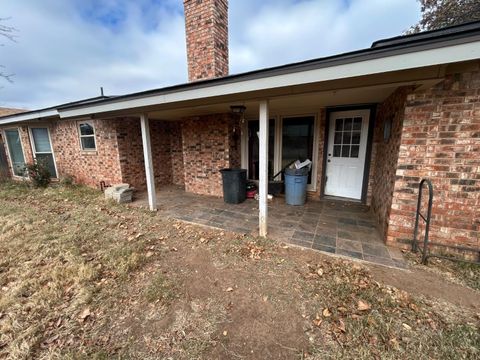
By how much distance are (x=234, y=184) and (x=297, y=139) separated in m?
2.03

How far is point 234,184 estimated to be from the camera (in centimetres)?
468

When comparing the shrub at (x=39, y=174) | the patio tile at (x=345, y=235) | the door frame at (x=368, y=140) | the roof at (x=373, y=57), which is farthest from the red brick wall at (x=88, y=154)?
the patio tile at (x=345, y=235)

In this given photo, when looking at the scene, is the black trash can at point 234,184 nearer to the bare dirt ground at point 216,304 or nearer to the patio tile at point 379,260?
the bare dirt ground at point 216,304

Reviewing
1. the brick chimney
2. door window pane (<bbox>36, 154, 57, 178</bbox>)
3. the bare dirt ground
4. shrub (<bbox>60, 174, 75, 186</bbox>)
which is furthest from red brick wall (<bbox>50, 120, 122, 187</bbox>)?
the bare dirt ground

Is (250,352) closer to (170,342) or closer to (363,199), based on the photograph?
(170,342)

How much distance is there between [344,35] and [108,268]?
12348mm

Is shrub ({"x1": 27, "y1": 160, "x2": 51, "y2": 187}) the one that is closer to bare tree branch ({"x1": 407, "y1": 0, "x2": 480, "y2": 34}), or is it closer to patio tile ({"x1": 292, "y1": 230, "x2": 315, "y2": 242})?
patio tile ({"x1": 292, "y1": 230, "x2": 315, "y2": 242})

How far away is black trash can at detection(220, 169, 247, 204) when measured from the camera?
15.2ft

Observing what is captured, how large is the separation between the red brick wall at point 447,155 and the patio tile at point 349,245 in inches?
29.3

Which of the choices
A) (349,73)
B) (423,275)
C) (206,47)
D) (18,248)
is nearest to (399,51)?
(349,73)

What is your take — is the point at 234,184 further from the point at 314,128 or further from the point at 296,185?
the point at 314,128

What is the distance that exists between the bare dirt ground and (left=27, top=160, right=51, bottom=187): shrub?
4.65 metres

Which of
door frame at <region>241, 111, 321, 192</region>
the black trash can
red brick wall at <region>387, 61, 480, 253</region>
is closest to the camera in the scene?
red brick wall at <region>387, 61, 480, 253</region>

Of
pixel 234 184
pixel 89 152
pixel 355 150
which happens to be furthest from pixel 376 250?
pixel 89 152
